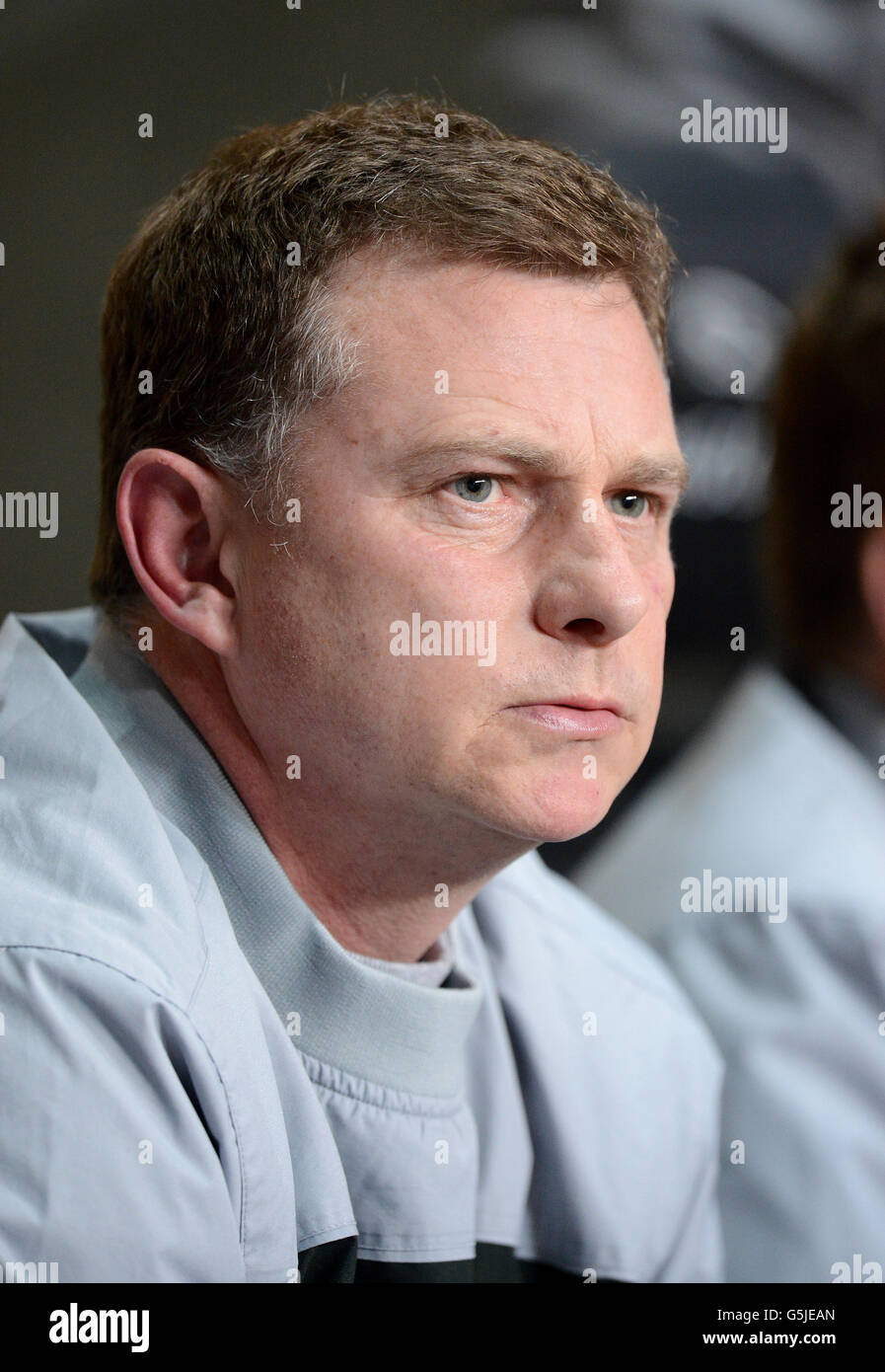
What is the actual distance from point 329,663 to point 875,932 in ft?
1.76

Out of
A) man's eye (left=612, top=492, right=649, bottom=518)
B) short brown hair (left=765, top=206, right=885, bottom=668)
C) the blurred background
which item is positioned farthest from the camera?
the blurred background

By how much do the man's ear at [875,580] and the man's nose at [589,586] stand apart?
1.87 ft

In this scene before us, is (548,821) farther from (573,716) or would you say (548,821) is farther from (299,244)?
(299,244)

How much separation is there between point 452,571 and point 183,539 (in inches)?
5.7

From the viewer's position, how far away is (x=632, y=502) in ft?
2.23

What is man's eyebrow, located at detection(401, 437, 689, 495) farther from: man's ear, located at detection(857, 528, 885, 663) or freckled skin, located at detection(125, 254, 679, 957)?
man's ear, located at detection(857, 528, 885, 663)

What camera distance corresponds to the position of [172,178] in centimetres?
140

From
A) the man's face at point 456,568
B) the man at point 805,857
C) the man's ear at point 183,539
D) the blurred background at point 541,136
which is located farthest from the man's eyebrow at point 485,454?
the blurred background at point 541,136

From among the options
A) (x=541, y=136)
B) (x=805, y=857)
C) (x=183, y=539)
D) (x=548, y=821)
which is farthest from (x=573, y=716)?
(x=541, y=136)

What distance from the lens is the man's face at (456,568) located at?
608 mm

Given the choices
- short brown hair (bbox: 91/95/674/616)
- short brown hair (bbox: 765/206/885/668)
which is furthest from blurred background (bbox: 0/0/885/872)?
short brown hair (bbox: 91/95/674/616)

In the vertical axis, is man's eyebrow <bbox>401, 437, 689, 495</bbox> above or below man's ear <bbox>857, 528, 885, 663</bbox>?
below

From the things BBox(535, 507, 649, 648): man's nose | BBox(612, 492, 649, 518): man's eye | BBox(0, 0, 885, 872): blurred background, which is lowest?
BBox(535, 507, 649, 648): man's nose

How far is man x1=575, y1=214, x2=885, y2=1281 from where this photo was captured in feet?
3.02
